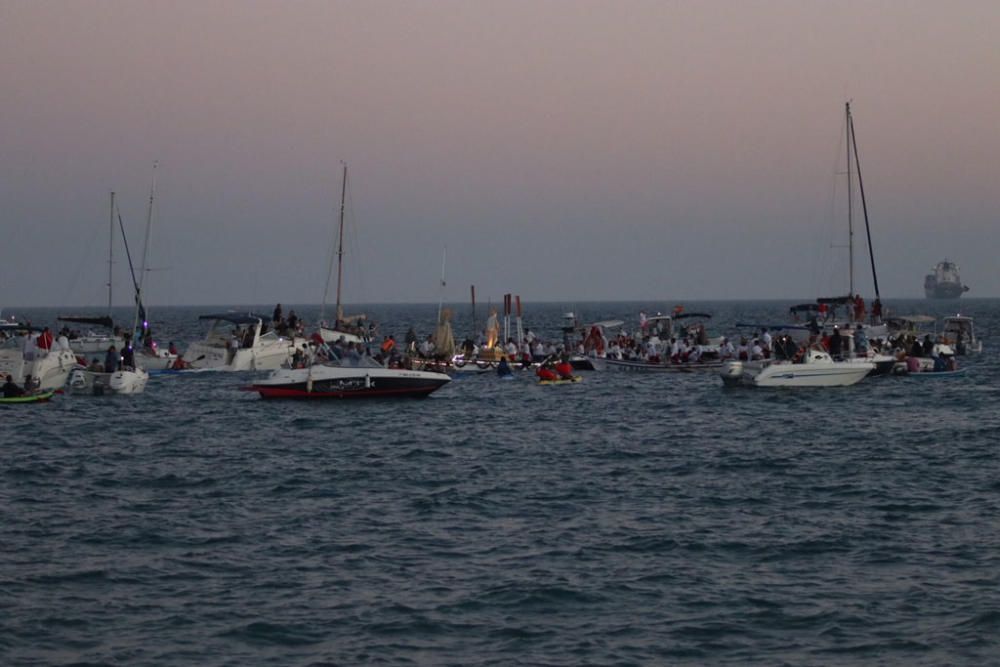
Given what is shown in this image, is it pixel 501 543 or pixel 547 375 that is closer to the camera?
pixel 501 543

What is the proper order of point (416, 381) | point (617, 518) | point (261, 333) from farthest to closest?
1. point (261, 333)
2. point (416, 381)
3. point (617, 518)

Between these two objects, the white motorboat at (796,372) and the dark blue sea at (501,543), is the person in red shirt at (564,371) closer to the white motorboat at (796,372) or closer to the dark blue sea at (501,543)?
the white motorboat at (796,372)

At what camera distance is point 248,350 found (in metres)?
61.0

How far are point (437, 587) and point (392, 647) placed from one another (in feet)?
8.60

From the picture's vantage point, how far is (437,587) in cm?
1789

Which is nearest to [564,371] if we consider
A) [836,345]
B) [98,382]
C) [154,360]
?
[836,345]

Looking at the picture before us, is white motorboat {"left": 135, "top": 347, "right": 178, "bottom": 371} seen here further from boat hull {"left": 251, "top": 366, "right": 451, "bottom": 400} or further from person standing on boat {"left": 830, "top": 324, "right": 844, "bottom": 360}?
person standing on boat {"left": 830, "top": 324, "right": 844, "bottom": 360}

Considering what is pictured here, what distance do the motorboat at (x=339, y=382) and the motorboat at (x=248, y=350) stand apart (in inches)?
589

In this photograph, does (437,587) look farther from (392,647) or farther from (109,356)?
(109,356)

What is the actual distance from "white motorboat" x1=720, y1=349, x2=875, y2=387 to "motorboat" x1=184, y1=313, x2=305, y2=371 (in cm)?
2120

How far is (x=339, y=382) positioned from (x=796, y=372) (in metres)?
16.1

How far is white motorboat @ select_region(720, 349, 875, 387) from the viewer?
158ft

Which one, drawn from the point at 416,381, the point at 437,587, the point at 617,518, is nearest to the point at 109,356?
the point at 416,381

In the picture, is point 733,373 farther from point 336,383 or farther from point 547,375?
point 336,383
